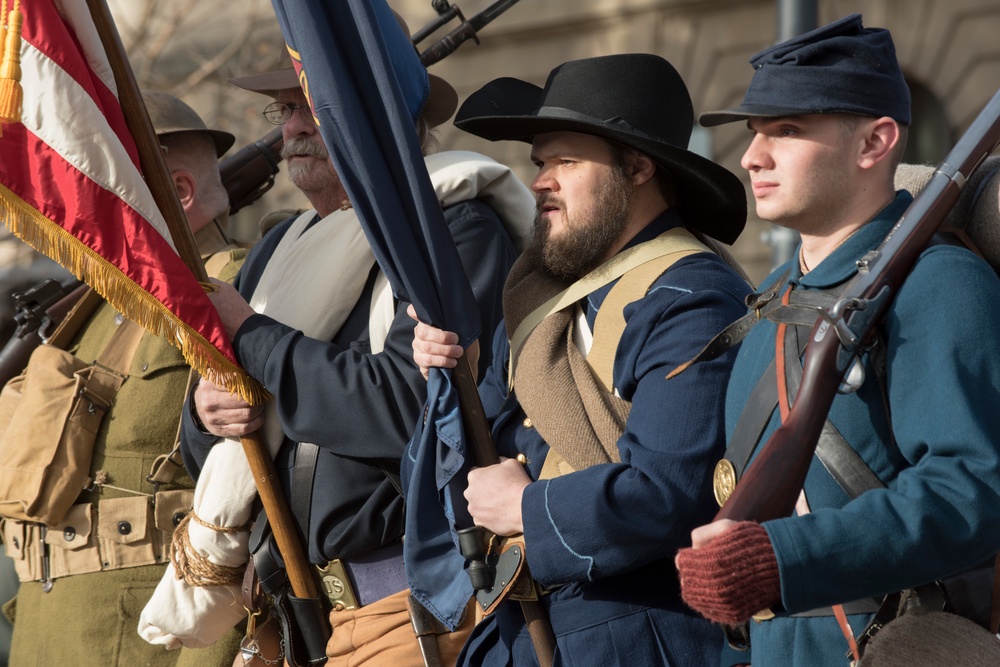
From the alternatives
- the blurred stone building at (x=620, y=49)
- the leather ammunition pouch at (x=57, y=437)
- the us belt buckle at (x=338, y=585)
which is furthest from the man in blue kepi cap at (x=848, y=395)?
the blurred stone building at (x=620, y=49)

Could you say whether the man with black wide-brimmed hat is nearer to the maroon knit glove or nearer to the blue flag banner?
the blue flag banner

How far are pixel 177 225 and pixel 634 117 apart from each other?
4.50 ft

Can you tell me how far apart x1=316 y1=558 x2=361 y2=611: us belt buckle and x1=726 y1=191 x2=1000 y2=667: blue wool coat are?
160cm

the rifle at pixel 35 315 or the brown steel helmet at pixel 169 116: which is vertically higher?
the brown steel helmet at pixel 169 116

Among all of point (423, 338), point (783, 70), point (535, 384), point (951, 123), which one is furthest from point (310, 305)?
point (951, 123)

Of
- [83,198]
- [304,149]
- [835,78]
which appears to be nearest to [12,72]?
[83,198]

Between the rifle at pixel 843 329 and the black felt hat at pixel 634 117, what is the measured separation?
2.75 ft

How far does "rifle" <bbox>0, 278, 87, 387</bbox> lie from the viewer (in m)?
5.43

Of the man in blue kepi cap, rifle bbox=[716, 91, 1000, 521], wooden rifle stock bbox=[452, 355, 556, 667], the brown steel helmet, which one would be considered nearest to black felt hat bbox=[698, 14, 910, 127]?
the man in blue kepi cap

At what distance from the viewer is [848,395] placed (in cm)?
221

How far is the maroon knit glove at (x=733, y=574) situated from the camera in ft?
6.16

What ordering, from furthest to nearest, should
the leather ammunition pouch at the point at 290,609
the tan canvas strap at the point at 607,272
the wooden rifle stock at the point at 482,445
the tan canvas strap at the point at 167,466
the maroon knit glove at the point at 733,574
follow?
the tan canvas strap at the point at 167,466 → the leather ammunition pouch at the point at 290,609 → the tan canvas strap at the point at 607,272 → the wooden rifle stock at the point at 482,445 → the maroon knit glove at the point at 733,574

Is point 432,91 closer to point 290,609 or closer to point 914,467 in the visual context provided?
point 290,609

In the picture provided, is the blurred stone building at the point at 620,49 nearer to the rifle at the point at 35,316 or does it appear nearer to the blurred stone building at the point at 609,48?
the blurred stone building at the point at 609,48
